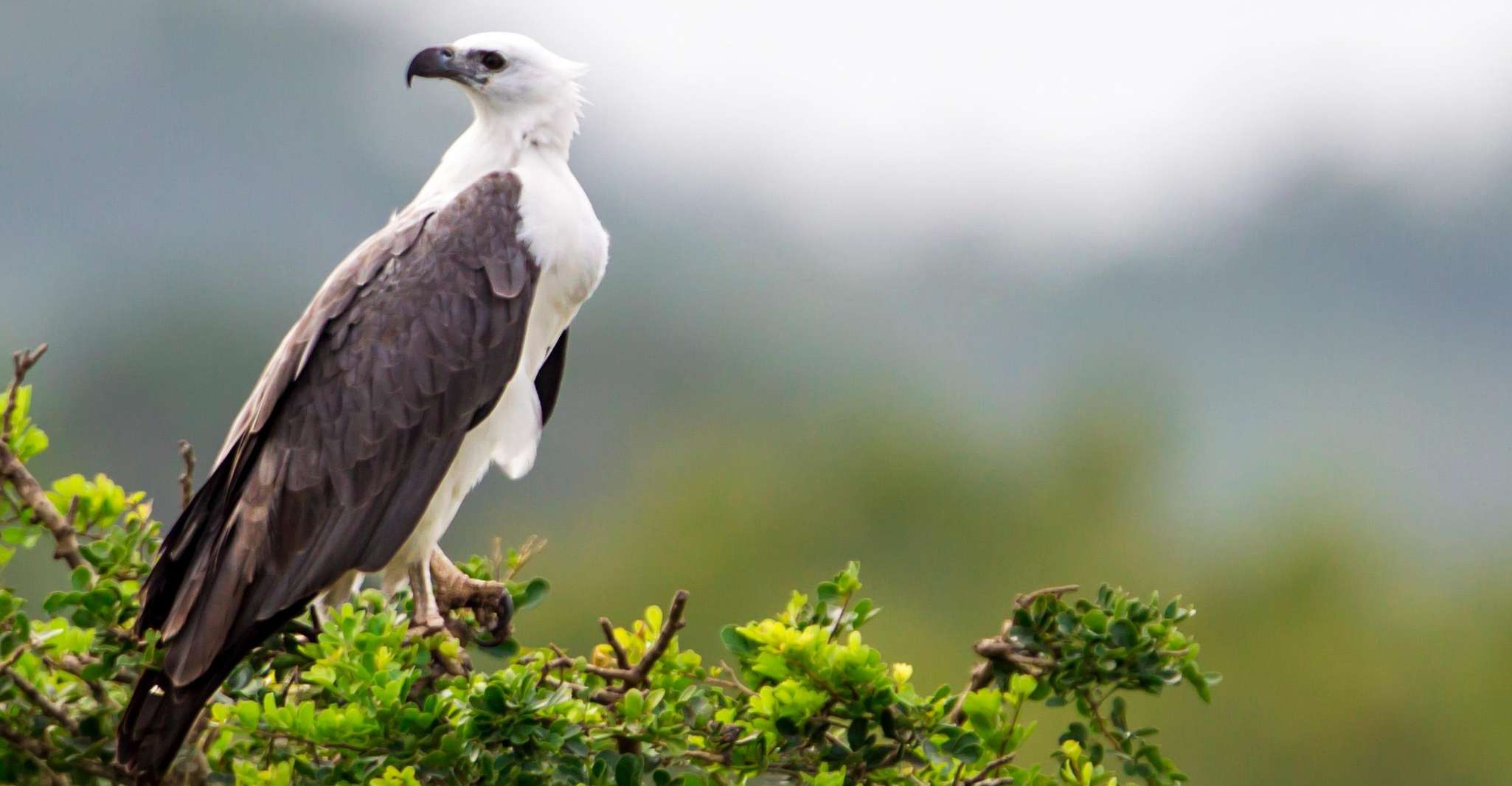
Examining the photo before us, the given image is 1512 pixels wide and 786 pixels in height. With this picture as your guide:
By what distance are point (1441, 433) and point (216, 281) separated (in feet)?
206

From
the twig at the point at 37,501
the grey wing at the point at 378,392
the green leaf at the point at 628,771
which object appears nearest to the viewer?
the green leaf at the point at 628,771

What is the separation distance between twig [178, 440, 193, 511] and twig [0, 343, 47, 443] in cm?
35

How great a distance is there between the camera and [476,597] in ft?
16.3

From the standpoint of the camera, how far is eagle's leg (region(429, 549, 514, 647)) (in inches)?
184

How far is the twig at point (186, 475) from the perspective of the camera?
13.2 feet

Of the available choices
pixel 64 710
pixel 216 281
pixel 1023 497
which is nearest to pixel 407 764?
pixel 64 710

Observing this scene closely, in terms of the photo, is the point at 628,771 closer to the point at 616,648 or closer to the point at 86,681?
the point at 616,648

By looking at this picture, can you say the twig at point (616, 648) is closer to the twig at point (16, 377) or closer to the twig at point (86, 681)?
the twig at point (86, 681)

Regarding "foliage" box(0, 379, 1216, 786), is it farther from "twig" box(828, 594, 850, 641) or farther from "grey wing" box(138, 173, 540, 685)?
"grey wing" box(138, 173, 540, 685)

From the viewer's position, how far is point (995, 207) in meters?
113

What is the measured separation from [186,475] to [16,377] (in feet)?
1.94

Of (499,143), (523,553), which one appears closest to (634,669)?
(523,553)

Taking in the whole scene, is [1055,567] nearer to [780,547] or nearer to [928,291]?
[780,547]

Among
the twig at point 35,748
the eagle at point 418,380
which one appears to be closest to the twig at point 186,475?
the eagle at point 418,380
